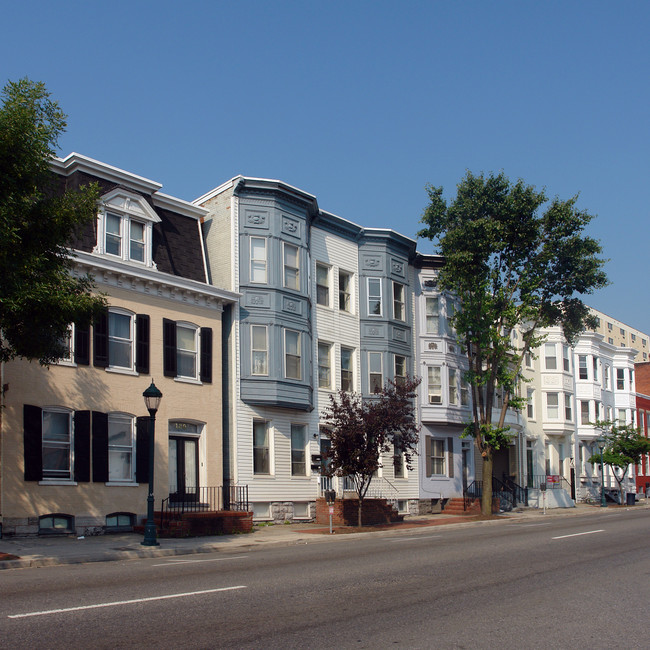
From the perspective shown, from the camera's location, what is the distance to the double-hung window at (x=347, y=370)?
3344cm

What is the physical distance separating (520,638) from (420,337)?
29.7m

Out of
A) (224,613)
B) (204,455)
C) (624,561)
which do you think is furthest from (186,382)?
(224,613)

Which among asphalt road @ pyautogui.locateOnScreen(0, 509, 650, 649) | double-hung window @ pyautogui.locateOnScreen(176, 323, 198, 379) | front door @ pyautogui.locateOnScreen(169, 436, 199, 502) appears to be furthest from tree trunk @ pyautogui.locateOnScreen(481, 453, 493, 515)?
asphalt road @ pyautogui.locateOnScreen(0, 509, 650, 649)

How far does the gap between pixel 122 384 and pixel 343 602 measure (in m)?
16.4

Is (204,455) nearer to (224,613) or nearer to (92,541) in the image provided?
(92,541)

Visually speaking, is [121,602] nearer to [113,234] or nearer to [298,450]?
[113,234]

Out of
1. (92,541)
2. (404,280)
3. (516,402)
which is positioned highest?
(404,280)

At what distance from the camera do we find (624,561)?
13914 millimetres

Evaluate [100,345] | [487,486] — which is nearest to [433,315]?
[487,486]

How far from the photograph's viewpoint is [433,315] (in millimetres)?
37562

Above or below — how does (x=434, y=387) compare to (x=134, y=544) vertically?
above

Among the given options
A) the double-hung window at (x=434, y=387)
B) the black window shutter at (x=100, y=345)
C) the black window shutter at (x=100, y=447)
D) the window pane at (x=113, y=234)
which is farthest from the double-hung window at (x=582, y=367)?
the black window shutter at (x=100, y=447)

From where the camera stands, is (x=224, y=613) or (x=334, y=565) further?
(x=334, y=565)

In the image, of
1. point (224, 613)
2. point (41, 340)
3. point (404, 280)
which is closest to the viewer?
point (224, 613)
